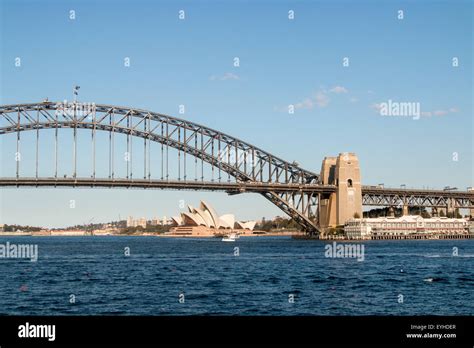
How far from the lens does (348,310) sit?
25.9m

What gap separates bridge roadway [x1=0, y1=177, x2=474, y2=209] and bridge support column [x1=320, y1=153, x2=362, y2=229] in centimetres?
167

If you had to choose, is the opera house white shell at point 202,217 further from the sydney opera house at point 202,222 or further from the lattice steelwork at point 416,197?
the lattice steelwork at point 416,197

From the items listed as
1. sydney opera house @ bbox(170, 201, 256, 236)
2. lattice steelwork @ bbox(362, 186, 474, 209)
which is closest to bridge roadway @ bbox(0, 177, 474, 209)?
lattice steelwork @ bbox(362, 186, 474, 209)

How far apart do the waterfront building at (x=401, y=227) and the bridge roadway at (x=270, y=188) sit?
3.02 metres

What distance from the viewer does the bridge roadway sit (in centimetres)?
8525

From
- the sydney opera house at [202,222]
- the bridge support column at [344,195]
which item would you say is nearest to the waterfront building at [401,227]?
the bridge support column at [344,195]

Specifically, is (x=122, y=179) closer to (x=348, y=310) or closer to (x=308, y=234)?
(x=308, y=234)

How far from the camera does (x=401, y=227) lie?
12694cm

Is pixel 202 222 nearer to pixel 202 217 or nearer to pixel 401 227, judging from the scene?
pixel 202 217

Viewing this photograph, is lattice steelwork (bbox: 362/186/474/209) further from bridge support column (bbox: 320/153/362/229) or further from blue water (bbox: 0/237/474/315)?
blue water (bbox: 0/237/474/315)

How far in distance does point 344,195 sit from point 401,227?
19405mm

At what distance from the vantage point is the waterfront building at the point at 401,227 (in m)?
112
